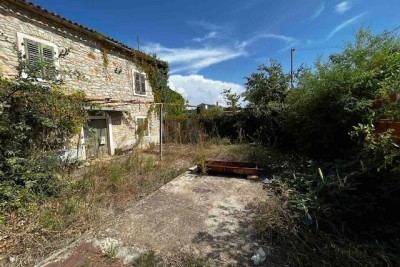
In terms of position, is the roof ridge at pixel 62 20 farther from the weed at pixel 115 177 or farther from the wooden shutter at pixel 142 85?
the weed at pixel 115 177

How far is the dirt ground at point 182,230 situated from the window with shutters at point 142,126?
6503 millimetres

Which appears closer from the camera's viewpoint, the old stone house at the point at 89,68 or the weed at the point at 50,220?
the weed at the point at 50,220

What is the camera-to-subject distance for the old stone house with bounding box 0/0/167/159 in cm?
574

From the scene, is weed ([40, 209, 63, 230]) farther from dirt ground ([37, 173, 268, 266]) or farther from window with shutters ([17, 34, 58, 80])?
window with shutters ([17, 34, 58, 80])

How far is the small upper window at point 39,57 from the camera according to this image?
4.32 m

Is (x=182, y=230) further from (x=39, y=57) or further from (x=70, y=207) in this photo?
(x=39, y=57)

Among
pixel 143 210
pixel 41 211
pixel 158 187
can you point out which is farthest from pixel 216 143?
pixel 41 211

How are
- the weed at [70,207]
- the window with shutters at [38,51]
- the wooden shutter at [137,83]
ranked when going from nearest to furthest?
the weed at [70,207] < the window with shutters at [38,51] < the wooden shutter at [137,83]

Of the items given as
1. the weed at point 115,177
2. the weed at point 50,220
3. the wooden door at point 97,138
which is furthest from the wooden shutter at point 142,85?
the weed at point 50,220

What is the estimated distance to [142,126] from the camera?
1107 cm

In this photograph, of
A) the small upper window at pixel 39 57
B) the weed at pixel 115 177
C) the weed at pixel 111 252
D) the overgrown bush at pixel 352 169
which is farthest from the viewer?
the weed at pixel 115 177

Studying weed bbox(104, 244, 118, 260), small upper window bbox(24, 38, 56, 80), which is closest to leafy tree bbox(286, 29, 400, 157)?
weed bbox(104, 244, 118, 260)

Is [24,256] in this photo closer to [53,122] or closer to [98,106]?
[53,122]

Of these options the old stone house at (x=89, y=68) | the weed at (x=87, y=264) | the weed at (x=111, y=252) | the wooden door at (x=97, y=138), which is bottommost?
the weed at (x=87, y=264)
